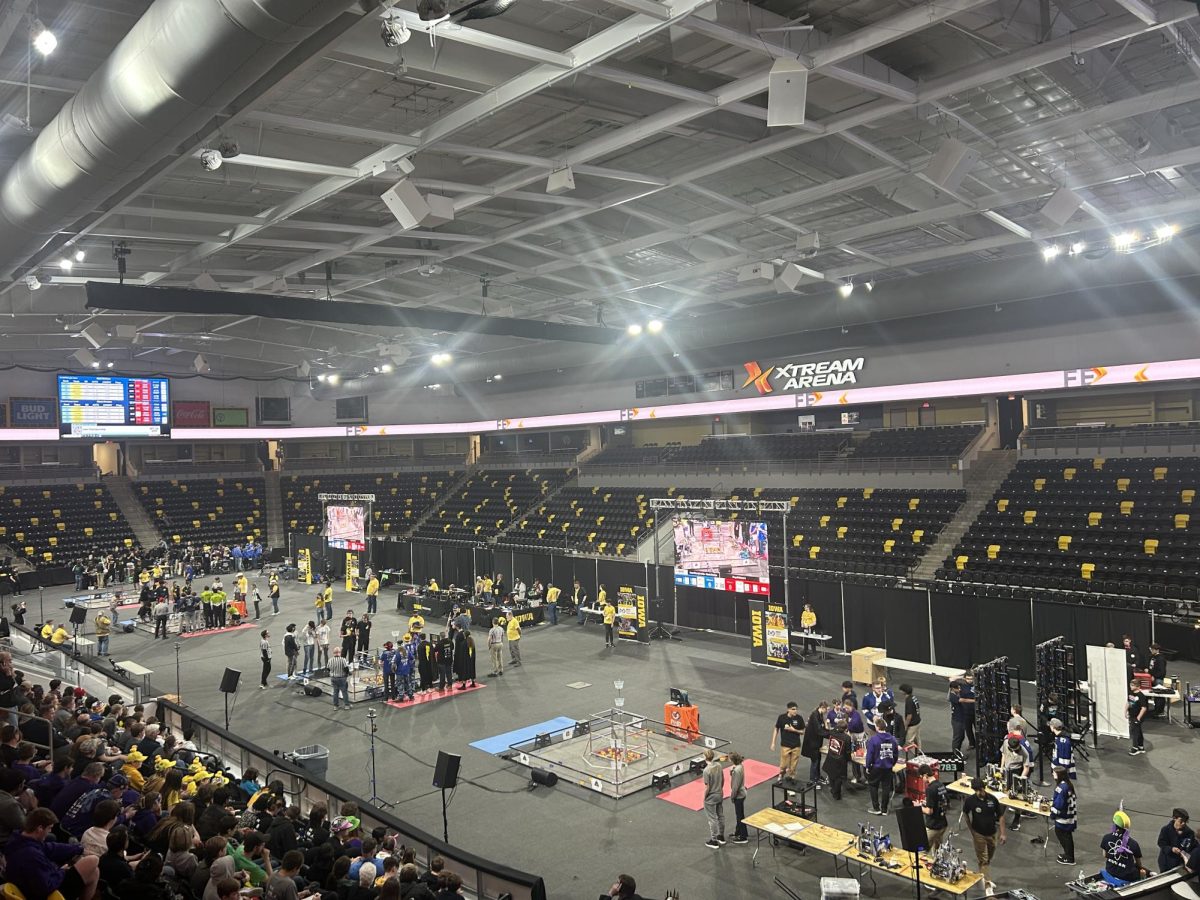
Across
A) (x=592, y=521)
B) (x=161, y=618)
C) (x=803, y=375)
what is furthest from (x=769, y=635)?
(x=161, y=618)

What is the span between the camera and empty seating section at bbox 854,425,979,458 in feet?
90.1

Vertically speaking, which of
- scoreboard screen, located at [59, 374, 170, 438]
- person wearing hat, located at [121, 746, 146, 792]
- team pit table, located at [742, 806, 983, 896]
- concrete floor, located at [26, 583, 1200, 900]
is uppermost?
scoreboard screen, located at [59, 374, 170, 438]

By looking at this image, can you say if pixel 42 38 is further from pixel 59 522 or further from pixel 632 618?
pixel 59 522

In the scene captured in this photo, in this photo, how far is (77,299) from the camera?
2570 cm

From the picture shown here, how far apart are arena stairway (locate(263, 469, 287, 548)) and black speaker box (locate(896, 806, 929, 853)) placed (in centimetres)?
4016

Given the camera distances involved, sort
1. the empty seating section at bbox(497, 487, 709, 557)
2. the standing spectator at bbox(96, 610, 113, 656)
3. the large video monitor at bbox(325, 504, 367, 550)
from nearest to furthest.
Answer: the standing spectator at bbox(96, 610, 113, 656) < the large video monitor at bbox(325, 504, 367, 550) < the empty seating section at bbox(497, 487, 709, 557)

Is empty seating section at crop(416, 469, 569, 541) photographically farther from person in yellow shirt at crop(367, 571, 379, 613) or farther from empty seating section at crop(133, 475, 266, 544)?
empty seating section at crop(133, 475, 266, 544)

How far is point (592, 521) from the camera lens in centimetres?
3353

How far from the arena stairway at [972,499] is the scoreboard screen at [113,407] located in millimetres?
30933

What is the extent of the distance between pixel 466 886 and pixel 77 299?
23.8 m

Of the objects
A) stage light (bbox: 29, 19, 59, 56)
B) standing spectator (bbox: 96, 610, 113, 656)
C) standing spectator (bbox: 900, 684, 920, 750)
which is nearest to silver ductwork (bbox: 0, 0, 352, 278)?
stage light (bbox: 29, 19, 59, 56)

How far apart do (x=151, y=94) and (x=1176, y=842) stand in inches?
488

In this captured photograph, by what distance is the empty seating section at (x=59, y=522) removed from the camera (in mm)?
36406

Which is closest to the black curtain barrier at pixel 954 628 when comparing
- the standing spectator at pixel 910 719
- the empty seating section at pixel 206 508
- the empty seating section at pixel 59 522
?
the standing spectator at pixel 910 719
